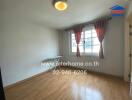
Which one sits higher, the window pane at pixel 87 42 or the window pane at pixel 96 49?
the window pane at pixel 87 42

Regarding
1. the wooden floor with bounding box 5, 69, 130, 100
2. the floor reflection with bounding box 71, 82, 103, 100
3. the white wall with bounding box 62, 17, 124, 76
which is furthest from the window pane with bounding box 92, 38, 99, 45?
the floor reflection with bounding box 71, 82, 103, 100

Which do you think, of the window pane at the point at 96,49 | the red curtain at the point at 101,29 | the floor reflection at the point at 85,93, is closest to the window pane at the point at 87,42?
the window pane at the point at 96,49

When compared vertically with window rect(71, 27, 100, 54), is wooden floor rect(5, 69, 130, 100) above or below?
below

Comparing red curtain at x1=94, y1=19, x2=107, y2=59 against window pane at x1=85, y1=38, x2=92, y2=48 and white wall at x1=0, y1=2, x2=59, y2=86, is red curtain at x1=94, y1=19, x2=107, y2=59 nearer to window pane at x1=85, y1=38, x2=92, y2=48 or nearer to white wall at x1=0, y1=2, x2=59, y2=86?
window pane at x1=85, y1=38, x2=92, y2=48

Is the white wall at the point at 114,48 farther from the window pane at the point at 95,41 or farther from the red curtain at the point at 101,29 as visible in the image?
the window pane at the point at 95,41

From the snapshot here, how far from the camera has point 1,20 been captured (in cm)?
255

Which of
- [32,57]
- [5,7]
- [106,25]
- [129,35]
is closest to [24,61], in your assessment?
[32,57]

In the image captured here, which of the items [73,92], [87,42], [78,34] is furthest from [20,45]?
[87,42]

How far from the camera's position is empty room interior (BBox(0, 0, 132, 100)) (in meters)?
2.25

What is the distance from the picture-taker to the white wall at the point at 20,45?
8.59 ft

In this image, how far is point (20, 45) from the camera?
120 inches

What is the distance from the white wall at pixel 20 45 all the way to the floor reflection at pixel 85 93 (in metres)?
1.82

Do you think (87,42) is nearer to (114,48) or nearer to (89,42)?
(89,42)

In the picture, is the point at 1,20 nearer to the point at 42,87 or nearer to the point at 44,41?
the point at 44,41
